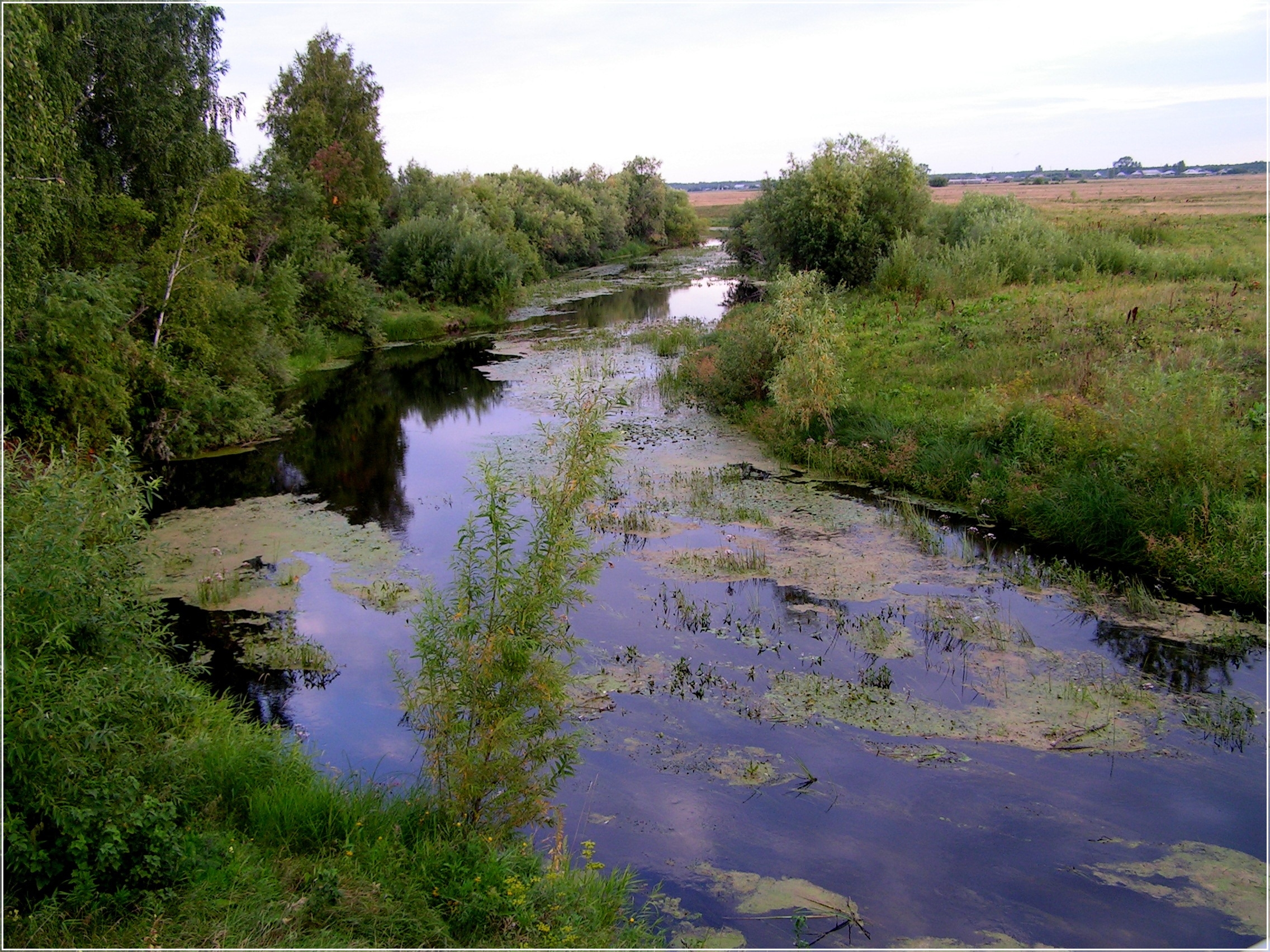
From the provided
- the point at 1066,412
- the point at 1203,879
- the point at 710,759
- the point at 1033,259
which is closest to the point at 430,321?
the point at 1033,259

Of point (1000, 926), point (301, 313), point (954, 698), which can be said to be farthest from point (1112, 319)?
point (301, 313)

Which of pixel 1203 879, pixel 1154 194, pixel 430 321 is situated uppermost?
pixel 1154 194

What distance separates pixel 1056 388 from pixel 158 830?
12.7 m

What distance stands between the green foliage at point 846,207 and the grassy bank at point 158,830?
875 inches

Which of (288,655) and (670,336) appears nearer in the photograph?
(288,655)

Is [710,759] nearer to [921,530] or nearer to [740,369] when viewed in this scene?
[921,530]

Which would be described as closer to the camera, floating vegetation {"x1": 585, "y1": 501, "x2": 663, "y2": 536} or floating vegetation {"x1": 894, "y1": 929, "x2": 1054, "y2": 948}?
floating vegetation {"x1": 894, "y1": 929, "x2": 1054, "y2": 948}

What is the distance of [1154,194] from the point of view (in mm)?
23656

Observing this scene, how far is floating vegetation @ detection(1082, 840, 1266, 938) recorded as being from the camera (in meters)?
5.21

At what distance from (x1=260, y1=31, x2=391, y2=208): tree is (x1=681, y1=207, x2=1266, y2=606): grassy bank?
16085mm

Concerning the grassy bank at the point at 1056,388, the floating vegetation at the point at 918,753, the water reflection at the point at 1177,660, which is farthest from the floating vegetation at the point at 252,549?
the water reflection at the point at 1177,660

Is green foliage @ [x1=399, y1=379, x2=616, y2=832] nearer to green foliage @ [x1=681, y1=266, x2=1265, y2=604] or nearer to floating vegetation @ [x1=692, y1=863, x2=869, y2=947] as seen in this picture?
floating vegetation @ [x1=692, y1=863, x2=869, y2=947]

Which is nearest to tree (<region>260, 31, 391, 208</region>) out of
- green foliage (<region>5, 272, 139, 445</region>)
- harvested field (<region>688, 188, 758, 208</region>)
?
green foliage (<region>5, 272, 139, 445</region>)

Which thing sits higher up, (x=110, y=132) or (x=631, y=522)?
(x=110, y=132)
